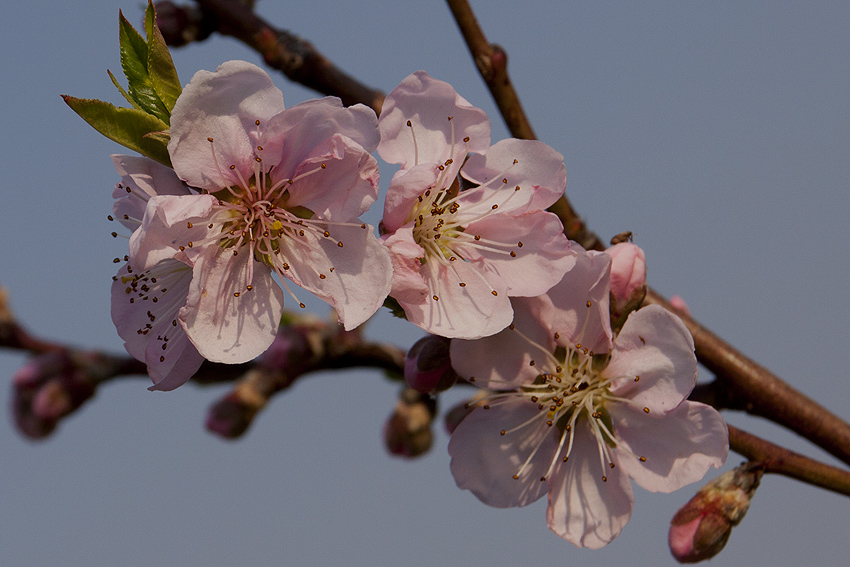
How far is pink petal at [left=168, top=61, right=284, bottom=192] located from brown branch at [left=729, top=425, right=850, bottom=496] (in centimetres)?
130

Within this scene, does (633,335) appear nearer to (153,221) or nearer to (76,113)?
(153,221)

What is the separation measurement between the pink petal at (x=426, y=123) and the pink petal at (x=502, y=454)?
568 mm

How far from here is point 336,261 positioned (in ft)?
4.78

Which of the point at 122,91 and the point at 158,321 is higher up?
the point at 122,91

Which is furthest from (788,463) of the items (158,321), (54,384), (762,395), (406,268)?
(54,384)

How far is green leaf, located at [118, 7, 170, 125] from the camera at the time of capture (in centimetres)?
146

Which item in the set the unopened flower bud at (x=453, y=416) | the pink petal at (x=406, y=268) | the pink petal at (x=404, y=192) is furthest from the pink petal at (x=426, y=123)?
the unopened flower bud at (x=453, y=416)

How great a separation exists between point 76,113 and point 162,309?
428mm

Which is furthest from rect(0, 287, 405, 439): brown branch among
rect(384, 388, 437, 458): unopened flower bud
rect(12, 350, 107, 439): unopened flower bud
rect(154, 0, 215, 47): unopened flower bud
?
rect(154, 0, 215, 47): unopened flower bud

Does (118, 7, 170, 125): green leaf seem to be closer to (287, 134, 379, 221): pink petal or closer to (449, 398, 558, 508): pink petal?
(287, 134, 379, 221): pink petal

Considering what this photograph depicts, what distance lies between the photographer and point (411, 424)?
3.66 m

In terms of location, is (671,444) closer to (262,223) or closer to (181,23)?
(262,223)

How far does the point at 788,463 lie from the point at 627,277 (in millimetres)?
726

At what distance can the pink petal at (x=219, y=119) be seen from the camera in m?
1.33
